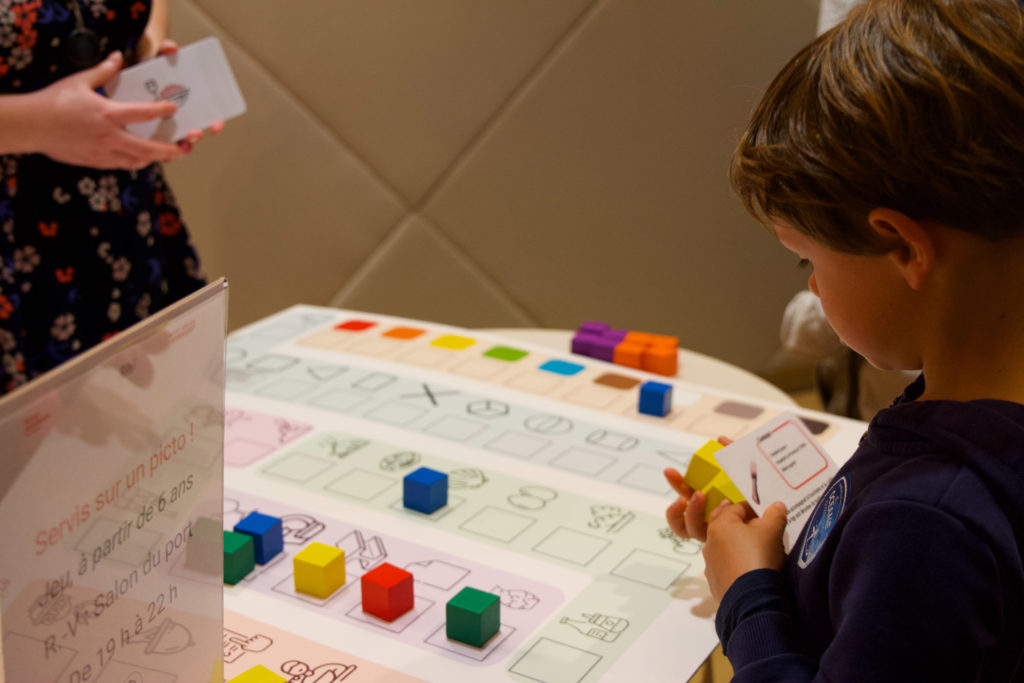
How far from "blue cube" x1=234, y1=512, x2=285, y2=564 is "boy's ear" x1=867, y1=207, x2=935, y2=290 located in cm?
60

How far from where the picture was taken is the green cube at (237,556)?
32.9 inches

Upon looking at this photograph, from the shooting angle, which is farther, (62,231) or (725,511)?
(62,231)

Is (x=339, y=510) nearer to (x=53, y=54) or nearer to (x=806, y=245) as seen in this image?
(x=806, y=245)

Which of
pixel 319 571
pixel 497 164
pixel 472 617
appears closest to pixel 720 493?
pixel 472 617

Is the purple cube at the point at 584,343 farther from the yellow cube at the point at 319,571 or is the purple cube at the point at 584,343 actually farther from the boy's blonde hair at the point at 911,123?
the boy's blonde hair at the point at 911,123

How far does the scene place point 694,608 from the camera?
82cm

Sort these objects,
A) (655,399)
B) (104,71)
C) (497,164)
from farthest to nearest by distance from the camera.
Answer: (497,164), (104,71), (655,399)

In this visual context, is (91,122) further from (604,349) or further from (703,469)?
(703,469)

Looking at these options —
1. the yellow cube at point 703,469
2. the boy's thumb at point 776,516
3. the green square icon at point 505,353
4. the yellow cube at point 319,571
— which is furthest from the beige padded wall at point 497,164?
the yellow cube at point 319,571

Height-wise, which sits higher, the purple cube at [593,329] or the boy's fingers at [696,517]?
the boy's fingers at [696,517]

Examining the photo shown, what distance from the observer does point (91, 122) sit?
49.5 inches

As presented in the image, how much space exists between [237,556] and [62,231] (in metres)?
0.73

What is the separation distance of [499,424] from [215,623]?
55cm


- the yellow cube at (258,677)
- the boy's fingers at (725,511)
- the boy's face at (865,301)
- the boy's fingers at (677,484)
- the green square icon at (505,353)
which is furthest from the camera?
the green square icon at (505,353)
